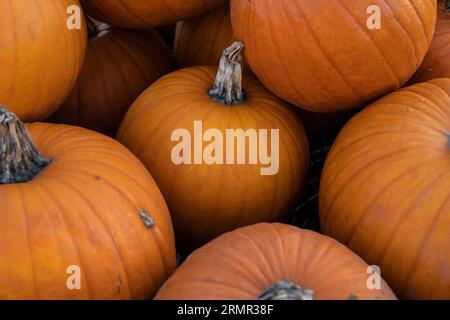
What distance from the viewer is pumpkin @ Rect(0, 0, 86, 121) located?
1.52 meters

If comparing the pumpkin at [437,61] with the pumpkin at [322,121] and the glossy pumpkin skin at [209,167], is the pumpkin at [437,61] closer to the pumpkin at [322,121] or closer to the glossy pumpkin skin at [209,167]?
the pumpkin at [322,121]

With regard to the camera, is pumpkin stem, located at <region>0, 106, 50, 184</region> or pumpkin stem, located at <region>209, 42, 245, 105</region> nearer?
pumpkin stem, located at <region>0, 106, 50, 184</region>

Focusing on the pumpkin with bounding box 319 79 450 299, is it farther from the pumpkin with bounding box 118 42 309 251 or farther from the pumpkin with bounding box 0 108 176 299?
the pumpkin with bounding box 0 108 176 299

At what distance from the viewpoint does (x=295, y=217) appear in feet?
6.57

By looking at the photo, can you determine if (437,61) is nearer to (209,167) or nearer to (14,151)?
(209,167)

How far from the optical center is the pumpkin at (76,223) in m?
1.26

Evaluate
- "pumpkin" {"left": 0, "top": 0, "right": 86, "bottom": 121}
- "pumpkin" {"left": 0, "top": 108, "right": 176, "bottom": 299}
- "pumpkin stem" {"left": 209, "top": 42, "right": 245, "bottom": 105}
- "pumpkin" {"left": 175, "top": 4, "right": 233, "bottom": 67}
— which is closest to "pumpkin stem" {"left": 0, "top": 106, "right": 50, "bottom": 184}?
"pumpkin" {"left": 0, "top": 108, "right": 176, "bottom": 299}

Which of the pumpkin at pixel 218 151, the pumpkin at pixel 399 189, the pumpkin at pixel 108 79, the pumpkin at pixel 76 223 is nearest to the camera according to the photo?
the pumpkin at pixel 76 223

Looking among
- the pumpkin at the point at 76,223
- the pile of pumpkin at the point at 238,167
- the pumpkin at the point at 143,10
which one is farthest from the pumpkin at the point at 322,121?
the pumpkin at the point at 76,223

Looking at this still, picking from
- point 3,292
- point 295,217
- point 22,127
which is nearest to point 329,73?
point 295,217

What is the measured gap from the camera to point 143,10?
190cm

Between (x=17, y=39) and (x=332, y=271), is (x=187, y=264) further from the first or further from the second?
(x=17, y=39)

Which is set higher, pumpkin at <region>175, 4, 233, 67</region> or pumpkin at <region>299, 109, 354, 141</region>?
pumpkin at <region>175, 4, 233, 67</region>

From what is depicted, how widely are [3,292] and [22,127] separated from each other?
0.35 m
